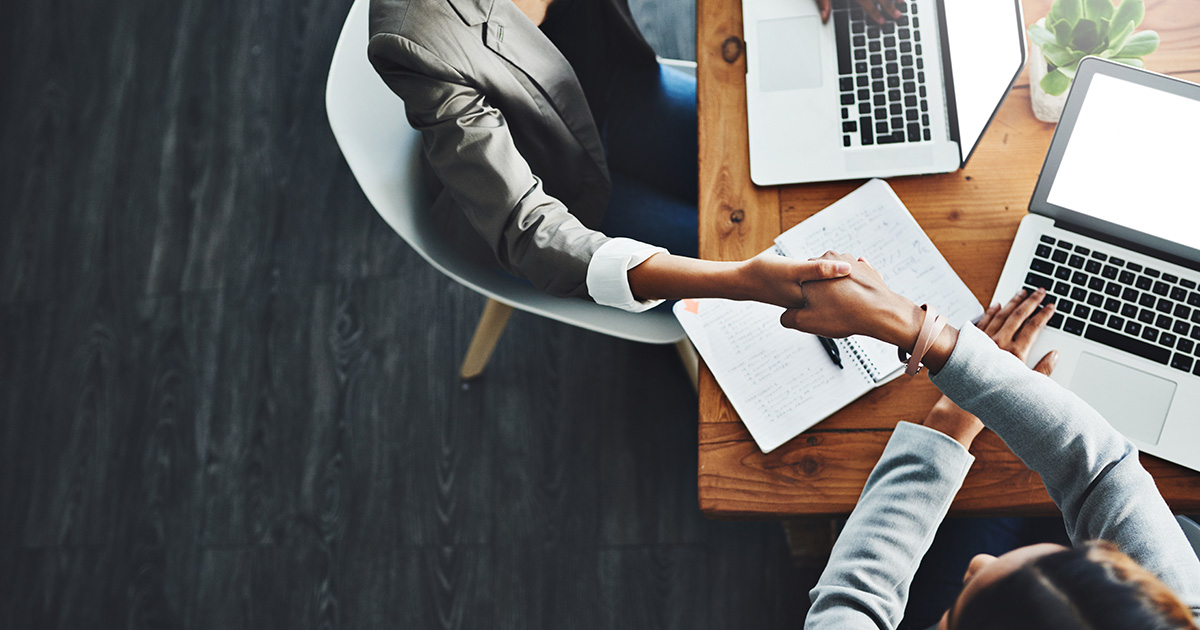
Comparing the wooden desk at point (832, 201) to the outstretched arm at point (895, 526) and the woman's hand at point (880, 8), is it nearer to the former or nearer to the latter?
the outstretched arm at point (895, 526)

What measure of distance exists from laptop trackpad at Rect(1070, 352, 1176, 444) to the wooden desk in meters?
0.04

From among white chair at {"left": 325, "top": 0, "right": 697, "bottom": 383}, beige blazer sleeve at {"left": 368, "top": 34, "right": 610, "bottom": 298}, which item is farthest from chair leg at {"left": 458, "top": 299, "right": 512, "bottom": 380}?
beige blazer sleeve at {"left": 368, "top": 34, "right": 610, "bottom": 298}

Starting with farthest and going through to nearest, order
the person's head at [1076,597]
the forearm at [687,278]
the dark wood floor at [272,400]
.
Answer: the dark wood floor at [272,400], the forearm at [687,278], the person's head at [1076,597]

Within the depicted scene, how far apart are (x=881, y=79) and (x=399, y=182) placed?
26.9 inches

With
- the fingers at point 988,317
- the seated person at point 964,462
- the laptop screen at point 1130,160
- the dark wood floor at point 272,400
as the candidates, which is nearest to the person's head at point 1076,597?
the seated person at point 964,462

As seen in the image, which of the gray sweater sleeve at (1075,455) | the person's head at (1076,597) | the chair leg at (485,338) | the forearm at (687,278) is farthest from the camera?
the chair leg at (485,338)

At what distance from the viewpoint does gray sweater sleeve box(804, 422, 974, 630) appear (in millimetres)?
822

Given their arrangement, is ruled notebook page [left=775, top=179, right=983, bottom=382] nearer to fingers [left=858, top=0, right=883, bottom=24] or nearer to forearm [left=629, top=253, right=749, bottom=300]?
forearm [left=629, top=253, right=749, bottom=300]

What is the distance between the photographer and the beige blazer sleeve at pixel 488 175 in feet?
2.88

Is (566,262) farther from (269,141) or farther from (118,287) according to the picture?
(118,287)

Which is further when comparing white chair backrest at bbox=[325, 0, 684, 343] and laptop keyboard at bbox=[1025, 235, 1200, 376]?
white chair backrest at bbox=[325, 0, 684, 343]

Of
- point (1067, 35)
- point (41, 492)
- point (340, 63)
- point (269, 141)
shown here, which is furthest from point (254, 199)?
point (1067, 35)

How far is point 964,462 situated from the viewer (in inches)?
32.9

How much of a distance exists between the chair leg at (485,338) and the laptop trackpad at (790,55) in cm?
67
